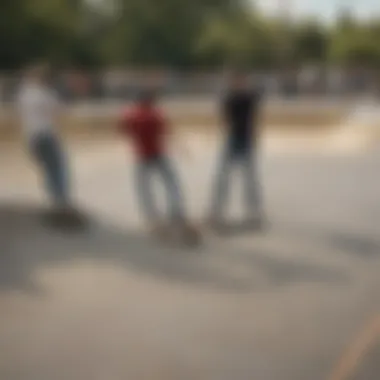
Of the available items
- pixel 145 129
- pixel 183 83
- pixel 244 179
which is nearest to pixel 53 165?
pixel 145 129

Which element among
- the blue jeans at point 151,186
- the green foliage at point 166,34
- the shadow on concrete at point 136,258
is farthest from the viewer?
the blue jeans at point 151,186

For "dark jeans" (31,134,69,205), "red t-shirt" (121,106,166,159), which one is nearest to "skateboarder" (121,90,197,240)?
"red t-shirt" (121,106,166,159)

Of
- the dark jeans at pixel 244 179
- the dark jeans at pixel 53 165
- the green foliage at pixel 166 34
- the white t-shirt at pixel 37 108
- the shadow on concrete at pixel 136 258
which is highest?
the green foliage at pixel 166 34

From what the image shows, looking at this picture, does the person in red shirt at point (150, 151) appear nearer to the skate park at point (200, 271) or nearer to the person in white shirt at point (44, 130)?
the skate park at point (200, 271)

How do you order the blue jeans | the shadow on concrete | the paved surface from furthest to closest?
the blue jeans → the shadow on concrete → the paved surface

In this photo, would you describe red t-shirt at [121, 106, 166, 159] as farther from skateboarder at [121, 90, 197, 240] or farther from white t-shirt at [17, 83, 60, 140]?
white t-shirt at [17, 83, 60, 140]

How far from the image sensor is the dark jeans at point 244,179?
2.05 m

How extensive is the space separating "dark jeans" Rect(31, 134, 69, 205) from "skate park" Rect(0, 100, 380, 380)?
0.04 meters

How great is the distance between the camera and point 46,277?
2.03 metres

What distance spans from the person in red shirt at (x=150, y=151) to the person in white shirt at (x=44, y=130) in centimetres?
14

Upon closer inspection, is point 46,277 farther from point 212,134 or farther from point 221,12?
point 221,12

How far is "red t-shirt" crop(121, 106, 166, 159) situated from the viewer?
1998mm

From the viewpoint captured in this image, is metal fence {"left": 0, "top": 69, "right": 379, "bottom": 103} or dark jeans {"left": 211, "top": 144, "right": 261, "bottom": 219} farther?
dark jeans {"left": 211, "top": 144, "right": 261, "bottom": 219}

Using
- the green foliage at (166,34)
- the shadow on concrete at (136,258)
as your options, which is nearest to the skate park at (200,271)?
the shadow on concrete at (136,258)
